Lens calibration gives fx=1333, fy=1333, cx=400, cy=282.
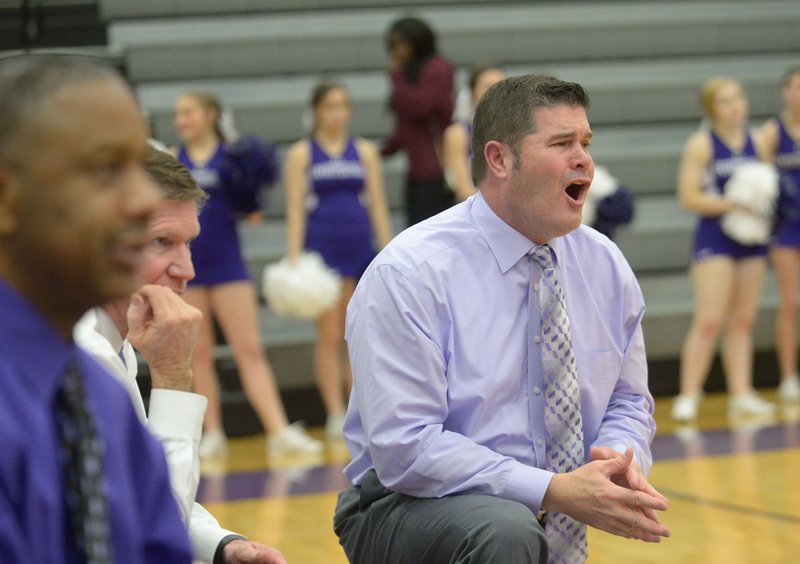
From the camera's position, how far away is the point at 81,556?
124 cm

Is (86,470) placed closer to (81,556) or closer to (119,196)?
(81,556)

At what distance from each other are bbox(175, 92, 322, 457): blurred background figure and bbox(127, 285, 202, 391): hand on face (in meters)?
4.58

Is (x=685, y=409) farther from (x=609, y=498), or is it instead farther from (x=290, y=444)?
(x=609, y=498)

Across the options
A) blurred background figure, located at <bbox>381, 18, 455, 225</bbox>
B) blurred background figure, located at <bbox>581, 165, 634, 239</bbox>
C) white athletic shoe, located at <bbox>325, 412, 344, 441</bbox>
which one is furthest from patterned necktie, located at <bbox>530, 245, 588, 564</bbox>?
blurred background figure, located at <bbox>381, 18, 455, 225</bbox>

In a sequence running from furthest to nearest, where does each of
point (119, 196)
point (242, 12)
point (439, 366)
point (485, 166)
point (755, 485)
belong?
point (242, 12) < point (755, 485) < point (485, 166) < point (439, 366) < point (119, 196)

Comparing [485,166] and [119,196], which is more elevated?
[119,196]

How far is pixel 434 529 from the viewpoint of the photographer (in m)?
2.51

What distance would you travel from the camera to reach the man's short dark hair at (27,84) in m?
1.17

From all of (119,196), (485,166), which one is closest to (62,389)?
(119,196)

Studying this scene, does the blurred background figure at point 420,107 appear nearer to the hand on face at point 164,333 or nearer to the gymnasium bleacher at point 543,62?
the gymnasium bleacher at point 543,62

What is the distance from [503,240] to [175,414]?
0.95 m

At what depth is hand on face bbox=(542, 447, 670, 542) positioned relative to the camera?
2.46m

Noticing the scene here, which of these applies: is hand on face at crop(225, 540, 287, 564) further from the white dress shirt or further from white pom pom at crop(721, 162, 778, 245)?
white pom pom at crop(721, 162, 778, 245)

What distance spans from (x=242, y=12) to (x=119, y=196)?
951cm
